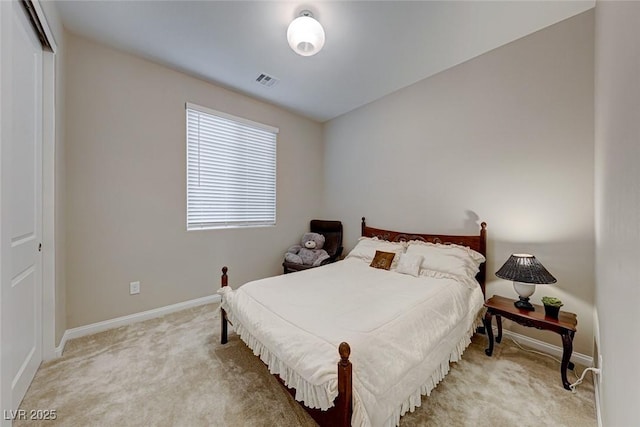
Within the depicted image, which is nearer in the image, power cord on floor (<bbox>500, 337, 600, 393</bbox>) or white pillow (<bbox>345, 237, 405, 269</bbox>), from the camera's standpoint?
power cord on floor (<bbox>500, 337, 600, 393</bbox>)

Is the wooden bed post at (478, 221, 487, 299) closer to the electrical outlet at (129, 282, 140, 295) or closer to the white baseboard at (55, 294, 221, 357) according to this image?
the white baseboard at (55, 294, 221, 357)

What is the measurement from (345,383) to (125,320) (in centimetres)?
275

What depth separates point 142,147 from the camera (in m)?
2.78

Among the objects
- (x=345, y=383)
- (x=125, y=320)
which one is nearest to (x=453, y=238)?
(x=345, y=383)

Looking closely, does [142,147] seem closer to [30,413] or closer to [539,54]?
[30,413]

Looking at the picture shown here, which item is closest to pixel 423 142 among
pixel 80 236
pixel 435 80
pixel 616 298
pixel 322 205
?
pixel 435 80

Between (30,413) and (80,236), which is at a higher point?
(80,236)

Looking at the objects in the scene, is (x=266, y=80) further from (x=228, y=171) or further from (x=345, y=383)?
(x=345, y=383)

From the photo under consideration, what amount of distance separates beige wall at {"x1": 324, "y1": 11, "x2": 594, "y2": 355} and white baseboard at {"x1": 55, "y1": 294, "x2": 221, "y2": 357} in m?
2.79

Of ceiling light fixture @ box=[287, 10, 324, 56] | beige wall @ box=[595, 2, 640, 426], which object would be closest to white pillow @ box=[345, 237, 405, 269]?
beige wall @ box=[595, 2, 640, 426]

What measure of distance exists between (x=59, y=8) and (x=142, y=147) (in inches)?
48.1

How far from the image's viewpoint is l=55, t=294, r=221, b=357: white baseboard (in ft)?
7.72

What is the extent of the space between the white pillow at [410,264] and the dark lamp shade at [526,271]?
70cm

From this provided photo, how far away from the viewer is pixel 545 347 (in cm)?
223
